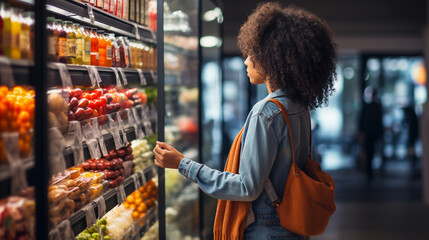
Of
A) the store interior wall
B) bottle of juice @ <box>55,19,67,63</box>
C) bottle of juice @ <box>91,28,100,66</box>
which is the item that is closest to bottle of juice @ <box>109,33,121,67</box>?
bottle of juice @ <box>91,28,100,66</box>

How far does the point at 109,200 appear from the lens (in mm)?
2646

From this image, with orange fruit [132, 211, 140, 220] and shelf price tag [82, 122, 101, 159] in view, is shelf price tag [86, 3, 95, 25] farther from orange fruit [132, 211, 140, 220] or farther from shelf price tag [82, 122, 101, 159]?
orange fruit [132, 211, 140, 220]

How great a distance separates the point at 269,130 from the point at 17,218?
1019 mm

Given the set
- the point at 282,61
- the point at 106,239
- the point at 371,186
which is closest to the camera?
the point at 282,61

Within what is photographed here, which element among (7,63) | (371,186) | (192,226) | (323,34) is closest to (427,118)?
(371,186)

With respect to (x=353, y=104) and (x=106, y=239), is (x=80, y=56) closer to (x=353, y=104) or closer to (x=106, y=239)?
(x=106, y=239)

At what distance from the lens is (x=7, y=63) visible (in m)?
1.43

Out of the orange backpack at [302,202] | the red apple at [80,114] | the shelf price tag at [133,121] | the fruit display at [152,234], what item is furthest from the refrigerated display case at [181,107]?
the orange backpack at [302,202]

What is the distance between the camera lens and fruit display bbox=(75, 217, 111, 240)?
8.43 feet

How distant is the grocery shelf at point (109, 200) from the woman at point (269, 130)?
0.52 meters

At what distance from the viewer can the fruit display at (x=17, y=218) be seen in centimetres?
154

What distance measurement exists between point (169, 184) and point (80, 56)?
1.97 meters

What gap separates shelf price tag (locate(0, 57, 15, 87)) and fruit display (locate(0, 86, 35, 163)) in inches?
3.3

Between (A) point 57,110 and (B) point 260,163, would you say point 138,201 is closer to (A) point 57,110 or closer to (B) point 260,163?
(A) point 57,110
